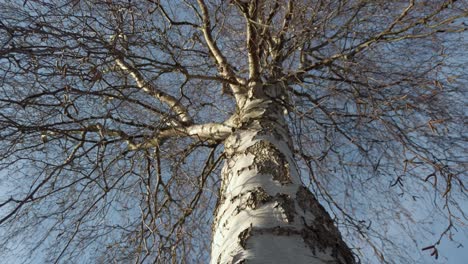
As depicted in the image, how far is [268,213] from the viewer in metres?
1.46

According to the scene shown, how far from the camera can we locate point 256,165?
1809 millimetres

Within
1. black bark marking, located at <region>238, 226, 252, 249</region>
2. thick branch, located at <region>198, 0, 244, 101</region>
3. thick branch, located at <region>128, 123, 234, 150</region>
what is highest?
thick branch, located at <region>198, 0, 244, 101</region>

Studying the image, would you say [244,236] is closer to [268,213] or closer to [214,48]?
[268,213]

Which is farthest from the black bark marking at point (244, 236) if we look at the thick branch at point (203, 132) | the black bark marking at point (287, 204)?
the thick branch at point (203, 132)

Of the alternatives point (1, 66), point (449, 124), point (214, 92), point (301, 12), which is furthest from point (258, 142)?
point (214, 92)

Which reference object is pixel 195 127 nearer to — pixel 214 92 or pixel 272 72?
pixel 272 72

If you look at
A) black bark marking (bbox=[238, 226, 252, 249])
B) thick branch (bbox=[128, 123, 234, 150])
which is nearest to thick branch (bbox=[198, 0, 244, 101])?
thick branch (bbox=[128, 123, 234, 150])

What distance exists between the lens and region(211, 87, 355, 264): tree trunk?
1.29 metres

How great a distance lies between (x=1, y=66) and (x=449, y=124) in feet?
9.40

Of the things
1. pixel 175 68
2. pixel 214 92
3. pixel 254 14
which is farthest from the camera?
pixel 214 92

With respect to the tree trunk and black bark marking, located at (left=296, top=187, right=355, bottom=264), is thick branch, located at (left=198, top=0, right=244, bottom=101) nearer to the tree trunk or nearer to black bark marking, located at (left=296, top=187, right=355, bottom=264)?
the tree trunk

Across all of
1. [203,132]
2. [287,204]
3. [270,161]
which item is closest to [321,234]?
[287,204]

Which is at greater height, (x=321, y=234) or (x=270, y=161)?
(x=270, y=161)

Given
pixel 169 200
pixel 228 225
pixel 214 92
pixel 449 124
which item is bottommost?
pixel 228 225
